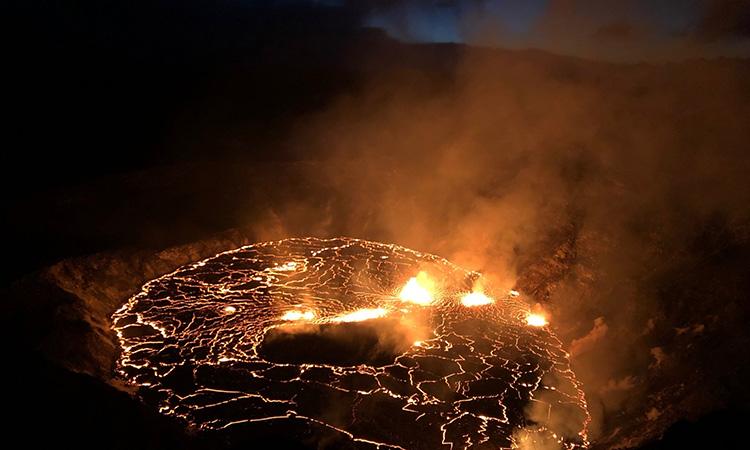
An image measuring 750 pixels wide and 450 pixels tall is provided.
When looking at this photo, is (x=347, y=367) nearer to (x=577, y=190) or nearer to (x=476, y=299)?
(x=476, y=299)

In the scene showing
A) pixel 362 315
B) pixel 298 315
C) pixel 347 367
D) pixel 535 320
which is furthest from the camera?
pixel 535 320

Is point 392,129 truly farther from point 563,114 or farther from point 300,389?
point 300,389

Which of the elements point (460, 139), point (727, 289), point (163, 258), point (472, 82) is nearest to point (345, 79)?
point (472, 82)

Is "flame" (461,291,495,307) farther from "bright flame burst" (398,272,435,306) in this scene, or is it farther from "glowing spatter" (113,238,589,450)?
"bright flame burst" (398,272,435,306)

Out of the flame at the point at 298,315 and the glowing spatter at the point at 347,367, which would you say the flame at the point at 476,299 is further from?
the flame at the point at 298,315

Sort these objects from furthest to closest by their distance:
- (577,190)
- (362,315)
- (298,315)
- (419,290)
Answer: (577,190), (419,290), (362,315), (298,315)

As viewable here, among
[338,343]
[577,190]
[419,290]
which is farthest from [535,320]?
[338,343]
